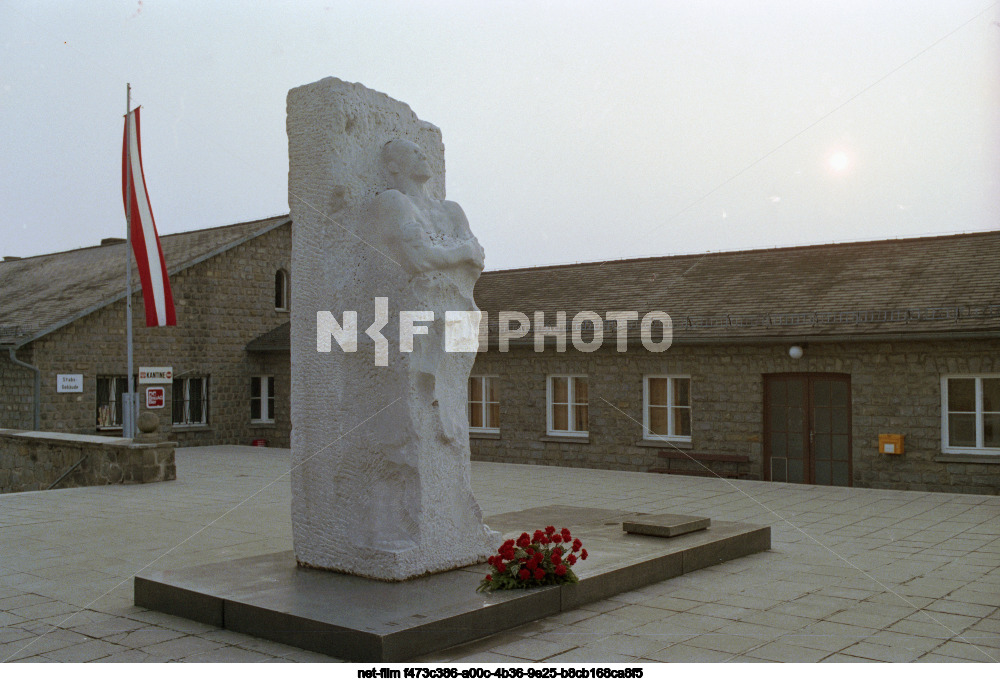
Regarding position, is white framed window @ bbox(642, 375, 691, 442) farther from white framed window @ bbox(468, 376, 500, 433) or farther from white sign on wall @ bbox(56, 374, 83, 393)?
white sign on wall @ bbox(56, 374, 83, 393)

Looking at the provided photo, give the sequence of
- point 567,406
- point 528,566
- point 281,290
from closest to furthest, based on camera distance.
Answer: point 528,566, point 567,406, point 281,290

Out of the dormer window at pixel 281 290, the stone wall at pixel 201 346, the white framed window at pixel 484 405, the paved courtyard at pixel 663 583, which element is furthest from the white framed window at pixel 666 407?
the dormer window at pixel 281 290

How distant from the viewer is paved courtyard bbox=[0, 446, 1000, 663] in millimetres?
5668

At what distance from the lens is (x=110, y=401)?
21516 millimetres

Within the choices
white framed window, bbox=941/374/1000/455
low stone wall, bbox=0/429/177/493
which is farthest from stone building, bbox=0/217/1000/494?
low stone wall, bbox=0/429/177/493

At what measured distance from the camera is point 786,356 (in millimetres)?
15750

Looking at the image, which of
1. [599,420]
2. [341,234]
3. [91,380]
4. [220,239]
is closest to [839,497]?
[599,420]

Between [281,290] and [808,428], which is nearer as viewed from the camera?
[808,428]

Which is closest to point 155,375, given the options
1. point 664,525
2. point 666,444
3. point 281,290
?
point 281,290

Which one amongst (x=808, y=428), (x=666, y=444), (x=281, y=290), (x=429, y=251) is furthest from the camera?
(x=281, y=290)

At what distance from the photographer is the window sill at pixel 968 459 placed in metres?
13.9

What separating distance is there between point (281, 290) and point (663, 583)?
19.9 meters

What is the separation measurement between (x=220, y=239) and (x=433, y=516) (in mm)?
20162

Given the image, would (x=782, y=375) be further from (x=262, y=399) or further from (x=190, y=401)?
(x=190, y=401)
